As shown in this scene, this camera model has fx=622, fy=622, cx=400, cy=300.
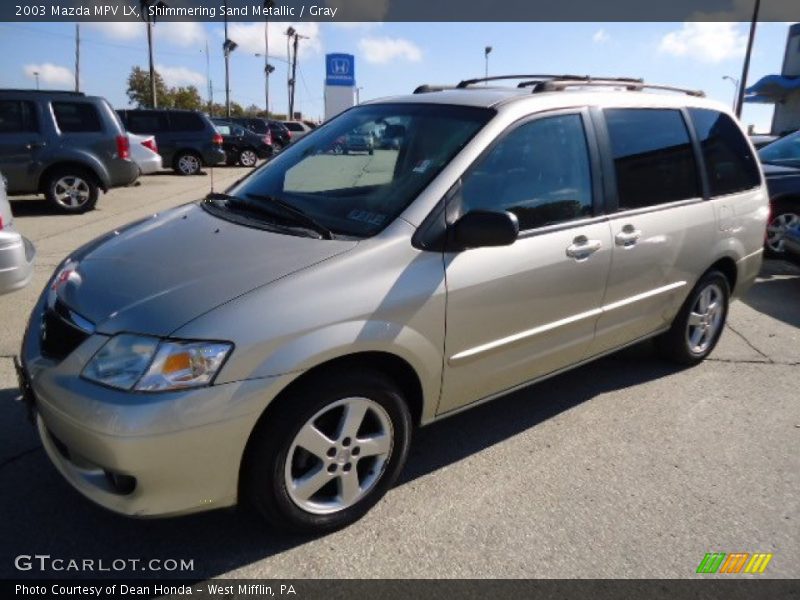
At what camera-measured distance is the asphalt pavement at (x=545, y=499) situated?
7.98 ft

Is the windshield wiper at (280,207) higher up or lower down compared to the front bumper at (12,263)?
higher up

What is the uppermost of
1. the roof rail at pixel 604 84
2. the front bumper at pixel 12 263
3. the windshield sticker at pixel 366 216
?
the roof rail at pixel 604 84

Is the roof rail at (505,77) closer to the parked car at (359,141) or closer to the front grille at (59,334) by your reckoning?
the parked car at (359,141)

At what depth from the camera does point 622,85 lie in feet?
12.3

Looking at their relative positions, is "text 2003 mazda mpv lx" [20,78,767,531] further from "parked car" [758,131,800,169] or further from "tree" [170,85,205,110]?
"tree" [170,85,205,110]

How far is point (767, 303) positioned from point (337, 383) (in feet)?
18.3

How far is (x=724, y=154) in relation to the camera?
4.23m

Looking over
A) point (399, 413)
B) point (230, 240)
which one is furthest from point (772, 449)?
point (230, 240)

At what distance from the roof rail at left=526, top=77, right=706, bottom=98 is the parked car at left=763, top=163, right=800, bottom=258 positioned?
4022 mm

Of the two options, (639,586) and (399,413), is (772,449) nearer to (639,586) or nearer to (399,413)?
(639,586)

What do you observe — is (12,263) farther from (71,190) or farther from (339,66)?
(339,66)

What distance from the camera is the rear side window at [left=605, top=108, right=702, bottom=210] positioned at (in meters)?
3.44

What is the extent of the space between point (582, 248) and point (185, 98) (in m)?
69.2

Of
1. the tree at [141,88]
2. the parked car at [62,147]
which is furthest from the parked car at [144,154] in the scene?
the tree at [141,88]
